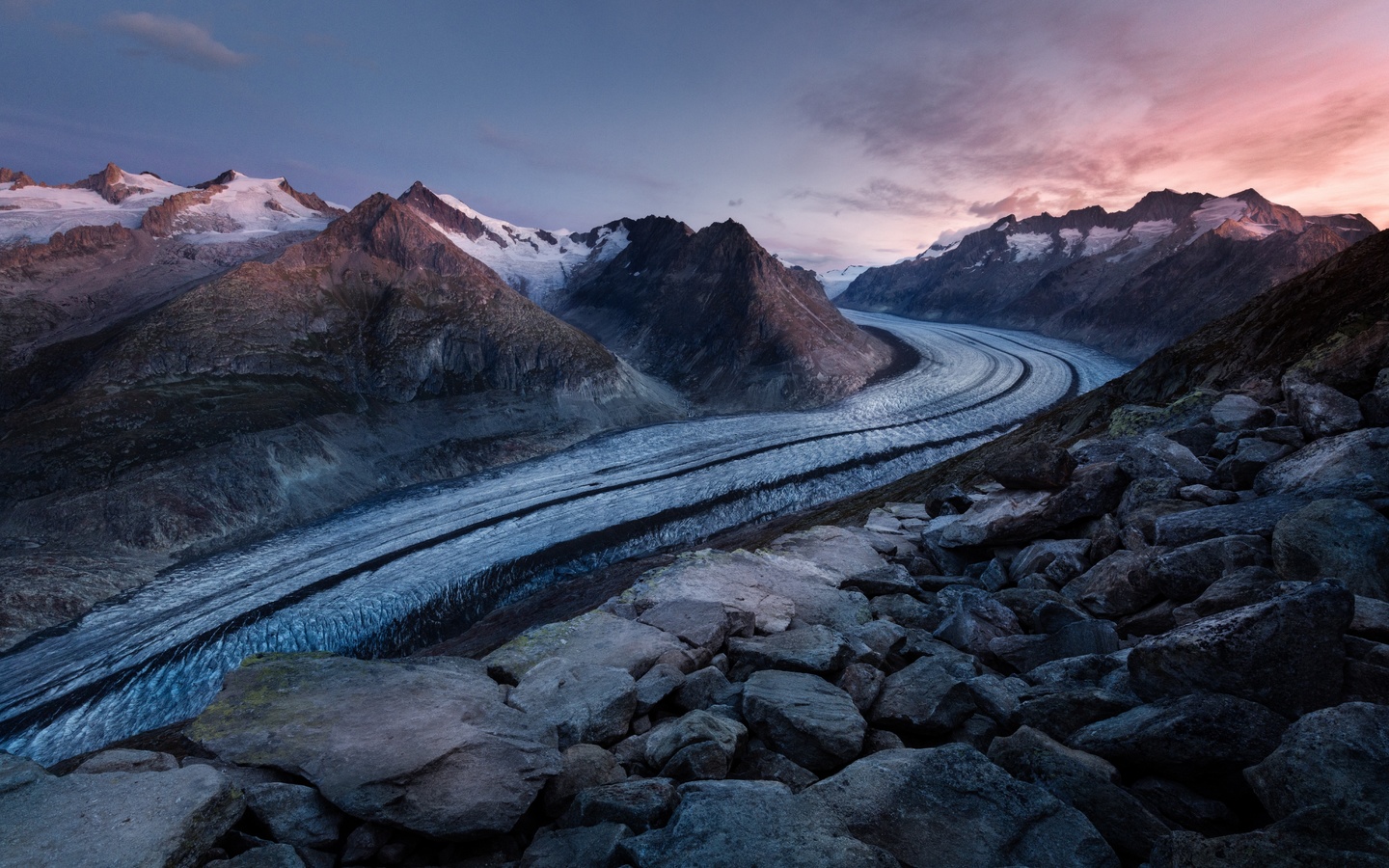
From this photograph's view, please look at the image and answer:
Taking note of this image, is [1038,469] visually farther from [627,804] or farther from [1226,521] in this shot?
[627,804]

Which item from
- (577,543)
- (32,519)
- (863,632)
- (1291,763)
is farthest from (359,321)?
(1291,763)

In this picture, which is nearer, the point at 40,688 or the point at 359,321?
the point at 40,688

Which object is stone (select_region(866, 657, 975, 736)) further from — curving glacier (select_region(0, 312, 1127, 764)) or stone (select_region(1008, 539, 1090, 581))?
curving glacier (select_region(0, 312, 1127, 764))

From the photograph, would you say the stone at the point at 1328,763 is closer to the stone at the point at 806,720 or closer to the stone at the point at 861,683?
the stone at the point at 806,720

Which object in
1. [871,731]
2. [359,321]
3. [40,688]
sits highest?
[359,321]

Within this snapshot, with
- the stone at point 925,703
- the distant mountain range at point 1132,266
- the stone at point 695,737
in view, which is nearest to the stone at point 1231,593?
the stone at point 925,703

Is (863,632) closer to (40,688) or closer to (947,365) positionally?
(40,688)
